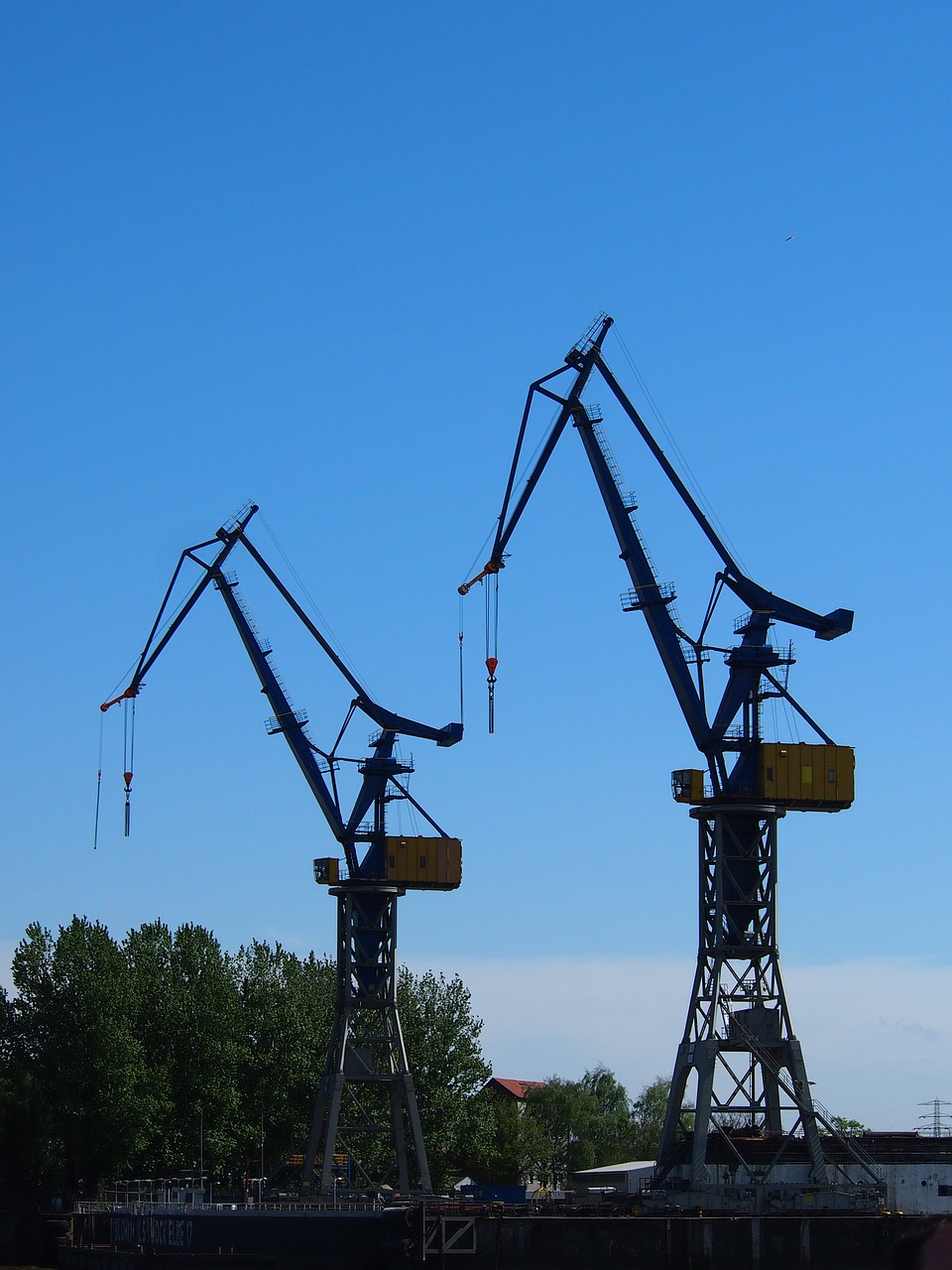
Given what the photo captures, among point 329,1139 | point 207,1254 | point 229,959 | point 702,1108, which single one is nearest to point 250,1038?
point 229,959

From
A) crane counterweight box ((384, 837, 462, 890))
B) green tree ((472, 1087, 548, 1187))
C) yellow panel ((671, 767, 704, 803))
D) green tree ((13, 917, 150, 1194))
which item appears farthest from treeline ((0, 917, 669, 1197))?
yellow panel ((671, 767, 704, 803))

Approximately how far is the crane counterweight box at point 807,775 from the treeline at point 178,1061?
139ft

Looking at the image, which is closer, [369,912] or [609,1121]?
[369,912]

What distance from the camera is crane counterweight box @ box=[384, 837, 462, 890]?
8188 cm

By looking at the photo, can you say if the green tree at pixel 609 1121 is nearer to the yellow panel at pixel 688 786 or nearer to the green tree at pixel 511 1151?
the green tree at pixel 511 1151

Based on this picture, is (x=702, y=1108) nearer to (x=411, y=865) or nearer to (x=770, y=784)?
(x=770, y=784)

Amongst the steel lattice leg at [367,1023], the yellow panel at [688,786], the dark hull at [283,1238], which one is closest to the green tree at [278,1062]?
the steel lattice leg at [367,1023]

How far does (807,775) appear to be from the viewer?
67688 mm

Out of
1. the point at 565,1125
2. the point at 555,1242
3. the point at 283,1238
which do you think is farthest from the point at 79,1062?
the point at 565,1125

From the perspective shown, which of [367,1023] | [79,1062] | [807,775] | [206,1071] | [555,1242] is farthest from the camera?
[206,1071]

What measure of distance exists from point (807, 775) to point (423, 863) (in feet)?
76.0

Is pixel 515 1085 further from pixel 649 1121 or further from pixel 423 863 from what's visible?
pixel 423 863

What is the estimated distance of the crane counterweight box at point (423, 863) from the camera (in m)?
81.9

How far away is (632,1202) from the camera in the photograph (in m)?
63.6
